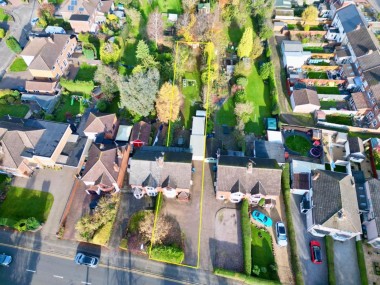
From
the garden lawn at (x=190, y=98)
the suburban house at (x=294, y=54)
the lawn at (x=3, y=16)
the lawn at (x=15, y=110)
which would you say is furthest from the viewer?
the lawn at (x=3, y=16)

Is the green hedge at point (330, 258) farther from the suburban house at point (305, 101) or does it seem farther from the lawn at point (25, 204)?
the lawn at point (25, 204)

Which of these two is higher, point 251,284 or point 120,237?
point 120,237

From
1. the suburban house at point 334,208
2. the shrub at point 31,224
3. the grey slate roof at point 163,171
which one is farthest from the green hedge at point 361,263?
the shrub at point 31,224

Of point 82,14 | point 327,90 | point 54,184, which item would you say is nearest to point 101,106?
point 54,184

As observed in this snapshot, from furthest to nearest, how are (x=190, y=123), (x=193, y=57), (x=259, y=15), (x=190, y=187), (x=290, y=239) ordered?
1. (x=259, y=15)
2. (x=193, y=57)
3. (x=190, y=123)
4. (x=190, y=187)
5. (x=290, y=239)

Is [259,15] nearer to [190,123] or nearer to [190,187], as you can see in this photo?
[190,123]

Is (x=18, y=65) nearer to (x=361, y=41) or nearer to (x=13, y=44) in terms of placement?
(x=13, y=44)

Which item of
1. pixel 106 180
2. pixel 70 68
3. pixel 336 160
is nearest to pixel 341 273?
pixel 336 160
